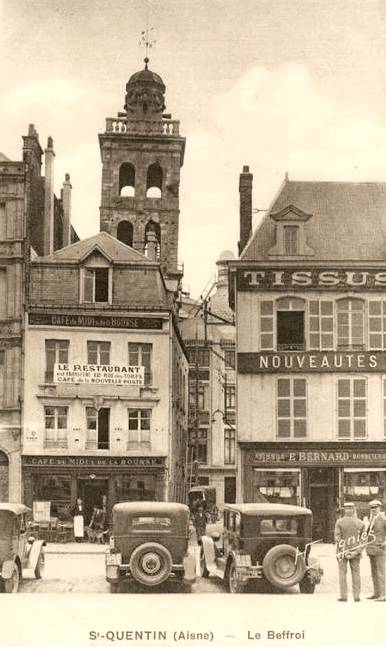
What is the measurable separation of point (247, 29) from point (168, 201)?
1401cm

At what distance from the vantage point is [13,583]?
424 inches

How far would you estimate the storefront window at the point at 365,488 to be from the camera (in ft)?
57.0

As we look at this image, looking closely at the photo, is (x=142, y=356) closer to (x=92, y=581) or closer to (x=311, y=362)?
(x=311, y=362)

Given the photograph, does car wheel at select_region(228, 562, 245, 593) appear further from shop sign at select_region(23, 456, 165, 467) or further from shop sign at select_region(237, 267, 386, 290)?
shop sign at select_region(237, 267, 386, 290)

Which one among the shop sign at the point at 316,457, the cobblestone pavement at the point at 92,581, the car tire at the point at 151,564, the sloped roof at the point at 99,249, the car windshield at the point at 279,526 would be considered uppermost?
the sloped roof at the point at 99,249

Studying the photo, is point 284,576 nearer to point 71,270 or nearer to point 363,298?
point 363,298

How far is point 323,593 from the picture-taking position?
1098 centimetres

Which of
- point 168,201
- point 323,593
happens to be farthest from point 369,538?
point 168,201

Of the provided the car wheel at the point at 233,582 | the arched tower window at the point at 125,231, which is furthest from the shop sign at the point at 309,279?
the arched tower window at the point at 125,231

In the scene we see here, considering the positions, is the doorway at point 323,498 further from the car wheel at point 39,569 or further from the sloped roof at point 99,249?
the car wheel at point 39,569

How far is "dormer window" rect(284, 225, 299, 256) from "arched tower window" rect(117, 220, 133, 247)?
8.77 m

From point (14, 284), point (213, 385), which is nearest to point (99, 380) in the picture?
point (14, 284)

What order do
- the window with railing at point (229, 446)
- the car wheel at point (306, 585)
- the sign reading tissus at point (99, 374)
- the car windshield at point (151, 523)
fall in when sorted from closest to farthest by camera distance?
the car wheel at point (306, 585), the car windshield at point (151, 523), the sign reading tissus at point (99, 374), the window with railing at point (229, 446)

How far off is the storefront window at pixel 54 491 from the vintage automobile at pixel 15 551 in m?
5.48
